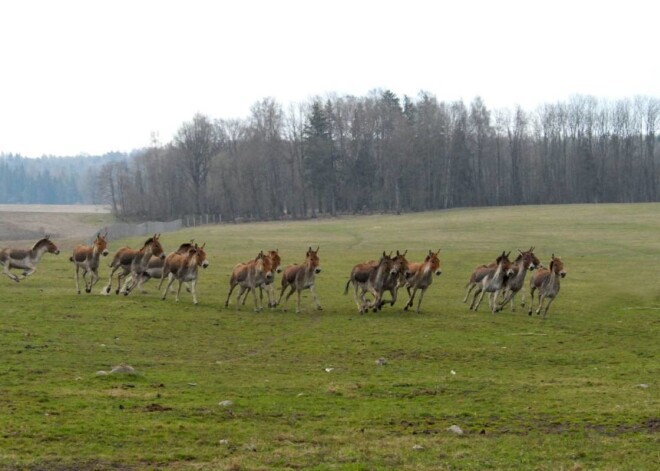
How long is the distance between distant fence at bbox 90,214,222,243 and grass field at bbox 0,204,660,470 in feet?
121

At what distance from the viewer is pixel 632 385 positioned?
56.0ft

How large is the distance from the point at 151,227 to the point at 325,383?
73.8 m

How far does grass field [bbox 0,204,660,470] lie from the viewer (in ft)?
37.9

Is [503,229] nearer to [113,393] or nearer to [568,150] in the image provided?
[113,393]

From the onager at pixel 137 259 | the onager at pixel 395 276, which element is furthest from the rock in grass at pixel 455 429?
the onager at pixel 137 259

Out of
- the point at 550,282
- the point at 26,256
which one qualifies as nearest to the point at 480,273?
the point at 550,282

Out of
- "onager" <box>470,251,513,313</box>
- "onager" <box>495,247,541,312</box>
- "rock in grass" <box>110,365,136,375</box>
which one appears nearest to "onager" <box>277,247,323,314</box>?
"onager" <box>470,251,513,313</box>

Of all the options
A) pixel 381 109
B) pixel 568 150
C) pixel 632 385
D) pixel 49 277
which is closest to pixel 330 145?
pixel 381 109

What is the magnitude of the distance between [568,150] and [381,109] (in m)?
36.6

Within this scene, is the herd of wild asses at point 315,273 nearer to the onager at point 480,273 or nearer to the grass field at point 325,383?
the onager at point 480,273

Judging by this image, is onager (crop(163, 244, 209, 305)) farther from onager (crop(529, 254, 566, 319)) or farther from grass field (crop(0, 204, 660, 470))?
onager (crop(529, 254, 566, 319))

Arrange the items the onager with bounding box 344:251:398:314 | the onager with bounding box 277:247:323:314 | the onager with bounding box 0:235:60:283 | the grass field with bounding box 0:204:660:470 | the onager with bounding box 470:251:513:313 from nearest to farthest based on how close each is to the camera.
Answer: the grass field with bounding box 0:204:660:470, the onager with bounding box 344:251:398:314, the onager with bounding box 277:247:323:314, the onager with bounding box 470:251:513:313, the onager with bounding box 0:235:60:283

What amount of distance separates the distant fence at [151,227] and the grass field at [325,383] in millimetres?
36953

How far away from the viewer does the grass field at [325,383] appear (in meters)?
11.5
